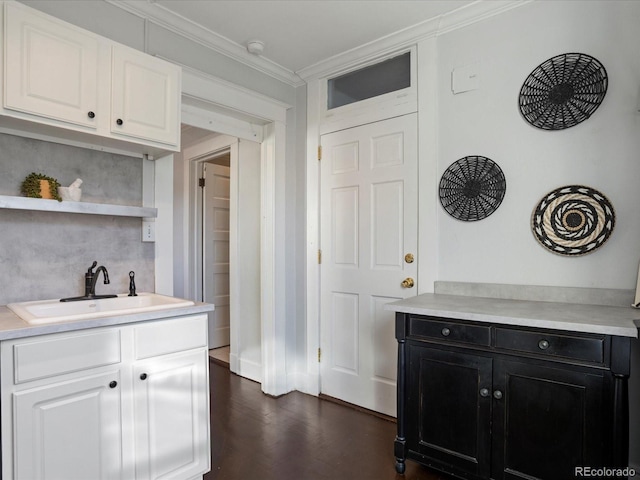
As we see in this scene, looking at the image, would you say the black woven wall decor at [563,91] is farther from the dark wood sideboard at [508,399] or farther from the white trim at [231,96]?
the white trim at [231,96]

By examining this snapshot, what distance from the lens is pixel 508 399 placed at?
1.71 metres

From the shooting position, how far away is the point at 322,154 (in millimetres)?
3088

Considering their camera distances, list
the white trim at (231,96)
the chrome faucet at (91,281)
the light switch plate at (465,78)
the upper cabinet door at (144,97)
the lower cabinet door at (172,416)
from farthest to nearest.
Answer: the white trim at (231,96) → the light switch plate at (465,78) → the chrome faucet at (91,281) → the upper cabinet door at (144,97) → the lower cabinet door at (172,416)

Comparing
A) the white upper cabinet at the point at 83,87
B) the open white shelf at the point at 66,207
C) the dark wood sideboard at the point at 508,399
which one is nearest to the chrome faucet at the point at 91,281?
the open white shelf at the point at 66,207

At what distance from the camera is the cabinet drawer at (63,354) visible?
1373mm

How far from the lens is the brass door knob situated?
259 cm

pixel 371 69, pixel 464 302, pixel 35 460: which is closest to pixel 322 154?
pixel 371 69

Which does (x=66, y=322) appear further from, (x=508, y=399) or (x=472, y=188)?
(x=472, y=188)

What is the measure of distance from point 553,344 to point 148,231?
2.20 m

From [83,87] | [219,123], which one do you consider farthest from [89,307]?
[219,123]

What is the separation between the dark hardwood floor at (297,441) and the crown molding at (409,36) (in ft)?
8.49

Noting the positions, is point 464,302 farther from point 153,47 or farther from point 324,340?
point 153,47

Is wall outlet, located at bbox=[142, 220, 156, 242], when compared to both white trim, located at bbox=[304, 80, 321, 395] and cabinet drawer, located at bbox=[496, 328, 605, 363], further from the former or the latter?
cabinet drawer, located at bbox=[496, 328, 605, 363]

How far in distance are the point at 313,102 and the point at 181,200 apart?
2006 mm
